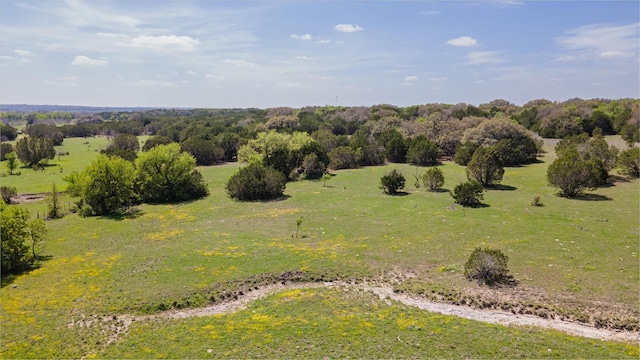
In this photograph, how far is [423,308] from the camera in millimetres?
19156

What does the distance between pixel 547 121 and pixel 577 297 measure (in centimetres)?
7953

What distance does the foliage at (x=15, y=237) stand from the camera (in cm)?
2420

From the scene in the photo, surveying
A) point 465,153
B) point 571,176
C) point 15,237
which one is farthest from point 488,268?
point 465,153

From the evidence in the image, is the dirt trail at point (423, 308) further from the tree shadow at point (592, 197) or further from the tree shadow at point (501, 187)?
the tree shadow at point (501, 187)

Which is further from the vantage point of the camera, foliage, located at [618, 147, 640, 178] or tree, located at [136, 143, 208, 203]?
tree, located at [136, 143, 208, 203]

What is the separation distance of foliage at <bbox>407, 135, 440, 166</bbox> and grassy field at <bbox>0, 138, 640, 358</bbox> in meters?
25.7

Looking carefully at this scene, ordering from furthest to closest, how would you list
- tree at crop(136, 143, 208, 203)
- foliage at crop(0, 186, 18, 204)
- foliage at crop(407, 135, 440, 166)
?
foliage at crop(407, 135, 440, 166)
tree at crop(136, 143, 208, 203)
foliage at crop(0, 186, 18, 204)

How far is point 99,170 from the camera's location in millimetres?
40906

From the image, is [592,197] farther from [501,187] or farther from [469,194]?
[469,194]

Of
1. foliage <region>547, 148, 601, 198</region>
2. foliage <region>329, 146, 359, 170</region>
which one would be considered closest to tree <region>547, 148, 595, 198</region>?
foliage <region>547, 148, 601, 198</region>

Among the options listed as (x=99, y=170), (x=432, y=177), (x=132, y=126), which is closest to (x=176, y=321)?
(x=99, y=170)

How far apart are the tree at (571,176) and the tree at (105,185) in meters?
47.5

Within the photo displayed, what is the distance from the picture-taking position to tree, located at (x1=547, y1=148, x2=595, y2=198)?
39.1m

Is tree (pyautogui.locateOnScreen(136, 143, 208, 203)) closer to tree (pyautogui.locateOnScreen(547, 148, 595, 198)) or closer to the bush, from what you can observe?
the bush
